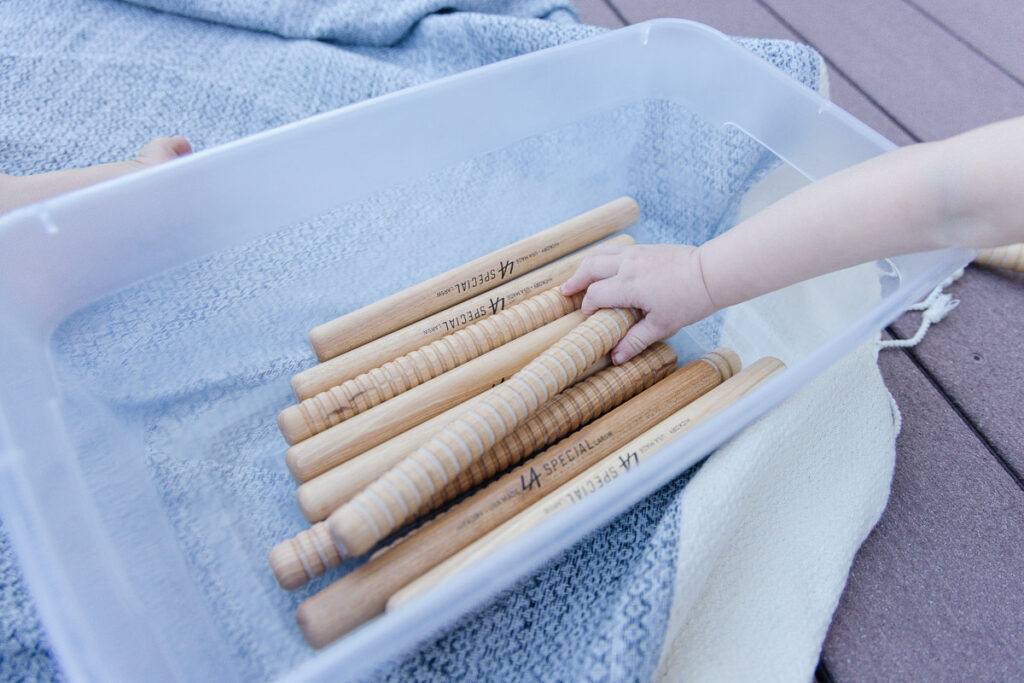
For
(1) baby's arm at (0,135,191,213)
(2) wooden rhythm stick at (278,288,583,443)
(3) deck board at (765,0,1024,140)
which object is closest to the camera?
(2) wooden rhythm stick at (278,288,583,443)

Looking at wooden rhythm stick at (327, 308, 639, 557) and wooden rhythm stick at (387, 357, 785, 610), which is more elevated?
wooden rhythm stick at (327, 308, 639, 557)

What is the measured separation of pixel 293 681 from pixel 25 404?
242 mm

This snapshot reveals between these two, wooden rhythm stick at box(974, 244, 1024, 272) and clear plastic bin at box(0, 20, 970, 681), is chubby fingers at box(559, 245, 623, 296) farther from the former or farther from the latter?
wooden rhythm stick at box(974, 244, 1024, 272)

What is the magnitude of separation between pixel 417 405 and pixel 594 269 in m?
0.16

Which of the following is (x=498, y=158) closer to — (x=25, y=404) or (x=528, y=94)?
(x=528, y=94)

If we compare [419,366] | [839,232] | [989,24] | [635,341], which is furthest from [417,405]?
[989,24]

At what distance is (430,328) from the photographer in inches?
18.2

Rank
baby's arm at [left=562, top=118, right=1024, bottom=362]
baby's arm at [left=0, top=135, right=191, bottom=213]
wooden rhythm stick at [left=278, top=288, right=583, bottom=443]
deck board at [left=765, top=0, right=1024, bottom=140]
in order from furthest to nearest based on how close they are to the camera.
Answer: deck board at [left=765, top=0, right=1024, bottom=140], baby's arm at [left=0, top=135, right=191, bottom=213], wooden rhythm stick at [left=278, top=288, right=583, bottom=443], baby's arm at [left=562, top=118, right=1024, bottom=362]

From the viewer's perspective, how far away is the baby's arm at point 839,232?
301 millimetres

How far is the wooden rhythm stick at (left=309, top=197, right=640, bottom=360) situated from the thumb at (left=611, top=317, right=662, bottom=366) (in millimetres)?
115

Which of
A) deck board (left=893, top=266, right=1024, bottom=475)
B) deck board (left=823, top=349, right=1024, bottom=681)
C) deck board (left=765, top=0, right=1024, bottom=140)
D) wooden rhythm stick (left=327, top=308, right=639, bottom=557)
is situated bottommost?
deck board (left=823, top=349, right=1024, bottom=681)

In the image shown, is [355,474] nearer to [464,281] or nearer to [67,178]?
[464,281]

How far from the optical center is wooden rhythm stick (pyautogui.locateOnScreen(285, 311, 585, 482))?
392mm

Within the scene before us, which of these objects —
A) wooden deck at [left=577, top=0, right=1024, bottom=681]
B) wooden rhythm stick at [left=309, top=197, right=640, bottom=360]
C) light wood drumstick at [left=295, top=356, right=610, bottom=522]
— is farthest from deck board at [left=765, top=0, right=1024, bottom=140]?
light wood drumstick at [left=295, top=356, right=610, bottom=522]
